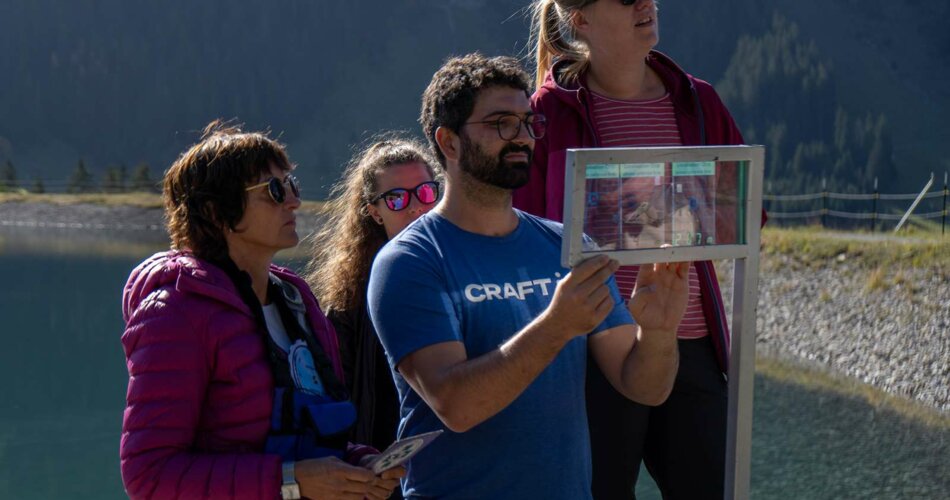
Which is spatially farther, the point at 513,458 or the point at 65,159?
the point at 65,159

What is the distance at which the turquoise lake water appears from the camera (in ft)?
29.3

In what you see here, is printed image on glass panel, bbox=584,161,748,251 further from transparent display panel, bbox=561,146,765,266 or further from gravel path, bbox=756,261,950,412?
gravel path, bbox=756,261,950,412

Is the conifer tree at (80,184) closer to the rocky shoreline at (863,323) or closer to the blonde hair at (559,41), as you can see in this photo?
the rocky shoreline at (863,323)

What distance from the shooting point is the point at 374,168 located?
125 inches

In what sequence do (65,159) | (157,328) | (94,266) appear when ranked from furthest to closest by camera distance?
(65,159) → (94,266) → (157,328)

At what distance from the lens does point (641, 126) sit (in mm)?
2869

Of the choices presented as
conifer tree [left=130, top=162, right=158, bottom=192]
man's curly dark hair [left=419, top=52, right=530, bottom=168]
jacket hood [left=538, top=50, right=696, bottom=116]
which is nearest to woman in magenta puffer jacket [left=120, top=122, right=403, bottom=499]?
man's curly dark hair [left=419, top=52, right=530, bottom=168]

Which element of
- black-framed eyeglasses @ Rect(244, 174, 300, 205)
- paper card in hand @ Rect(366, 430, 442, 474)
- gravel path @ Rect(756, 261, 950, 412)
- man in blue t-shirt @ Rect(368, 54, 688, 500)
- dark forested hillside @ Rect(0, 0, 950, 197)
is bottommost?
gravel path @ Rect(756, 261, 950, 412)

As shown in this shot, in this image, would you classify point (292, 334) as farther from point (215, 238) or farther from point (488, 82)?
point (488, 82)

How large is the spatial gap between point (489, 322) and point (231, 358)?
16.6 inches

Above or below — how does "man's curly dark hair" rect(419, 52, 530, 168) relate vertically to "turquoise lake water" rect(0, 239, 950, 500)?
above

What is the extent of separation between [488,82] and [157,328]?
692mm

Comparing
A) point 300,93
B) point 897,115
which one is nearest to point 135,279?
point 897,115

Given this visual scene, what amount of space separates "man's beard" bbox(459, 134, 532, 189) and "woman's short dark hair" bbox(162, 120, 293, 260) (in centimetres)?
41
